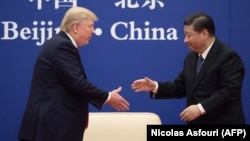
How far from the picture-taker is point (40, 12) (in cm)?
450

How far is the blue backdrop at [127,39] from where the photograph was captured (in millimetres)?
4449

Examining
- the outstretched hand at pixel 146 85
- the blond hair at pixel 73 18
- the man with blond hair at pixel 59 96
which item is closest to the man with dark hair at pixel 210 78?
the outstretched hand at pixel 146 85

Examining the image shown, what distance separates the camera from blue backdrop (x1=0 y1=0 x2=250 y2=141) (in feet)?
14.6

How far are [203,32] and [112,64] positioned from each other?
4.00 ft

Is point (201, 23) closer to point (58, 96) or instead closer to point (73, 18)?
point (73, 18)

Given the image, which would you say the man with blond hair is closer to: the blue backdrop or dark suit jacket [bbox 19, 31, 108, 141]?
dark suit jacket [bbox 19, 31, 108, 141]

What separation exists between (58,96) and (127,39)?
4.98ft

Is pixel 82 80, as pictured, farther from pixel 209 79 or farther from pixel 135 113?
pixel 135 113

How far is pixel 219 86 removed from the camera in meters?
3.37

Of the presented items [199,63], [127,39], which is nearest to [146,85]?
[199,63]

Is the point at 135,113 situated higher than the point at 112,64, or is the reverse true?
the point at 112,64

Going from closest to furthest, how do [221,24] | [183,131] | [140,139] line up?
[183,131] → [140,139] → [221,24]

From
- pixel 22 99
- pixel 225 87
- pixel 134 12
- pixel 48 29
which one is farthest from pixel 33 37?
pixel 225 87

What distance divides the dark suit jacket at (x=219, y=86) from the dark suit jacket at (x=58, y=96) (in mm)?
675
